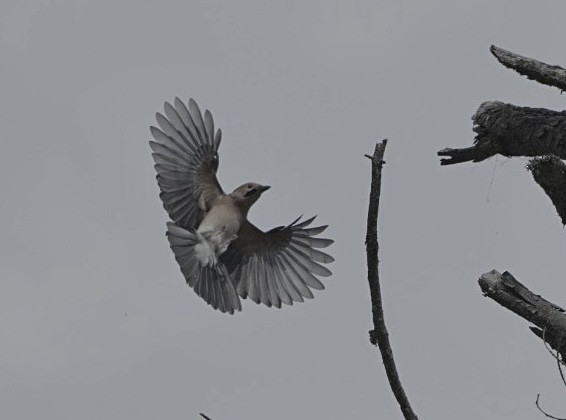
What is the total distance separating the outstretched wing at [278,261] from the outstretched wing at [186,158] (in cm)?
44

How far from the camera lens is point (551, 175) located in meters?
5.65

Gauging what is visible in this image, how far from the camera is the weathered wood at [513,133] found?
5828 mm

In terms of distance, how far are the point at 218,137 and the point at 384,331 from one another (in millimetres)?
5904

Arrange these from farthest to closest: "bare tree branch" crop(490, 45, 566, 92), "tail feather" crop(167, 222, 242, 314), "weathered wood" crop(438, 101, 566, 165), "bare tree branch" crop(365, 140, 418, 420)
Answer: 1. "tail feather" crop(167, 222, 242, 314)
2. "weathered wood" crop(438, 101, 566, 165)
3. "bare tree branch" crop(490, 45, 566, 92)
4. "bare tree branch" crop(365, 140, 418, 420)

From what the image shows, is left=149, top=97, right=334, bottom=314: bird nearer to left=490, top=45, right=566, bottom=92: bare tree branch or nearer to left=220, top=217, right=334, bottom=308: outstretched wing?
left=220, top=217, right=334, bottom=308: outstretched wing

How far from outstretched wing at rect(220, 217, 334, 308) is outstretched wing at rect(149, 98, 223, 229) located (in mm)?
435

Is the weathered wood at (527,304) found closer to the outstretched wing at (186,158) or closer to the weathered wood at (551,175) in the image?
the weathered wood at (551,175)

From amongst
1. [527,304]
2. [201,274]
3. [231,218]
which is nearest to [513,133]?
[527,304]

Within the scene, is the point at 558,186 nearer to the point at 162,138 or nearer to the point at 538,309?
the point at 538,309

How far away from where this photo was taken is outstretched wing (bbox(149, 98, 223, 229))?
10.7m

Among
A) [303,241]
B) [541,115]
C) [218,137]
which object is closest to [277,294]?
[303,241]

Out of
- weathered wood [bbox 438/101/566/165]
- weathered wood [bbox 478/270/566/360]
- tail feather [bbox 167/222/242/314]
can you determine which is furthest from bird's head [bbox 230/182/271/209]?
weathered wood [bbox 478/270/566/360]

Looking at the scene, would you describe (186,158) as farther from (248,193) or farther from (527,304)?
(527,304)

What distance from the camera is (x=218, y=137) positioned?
11.0 metres
